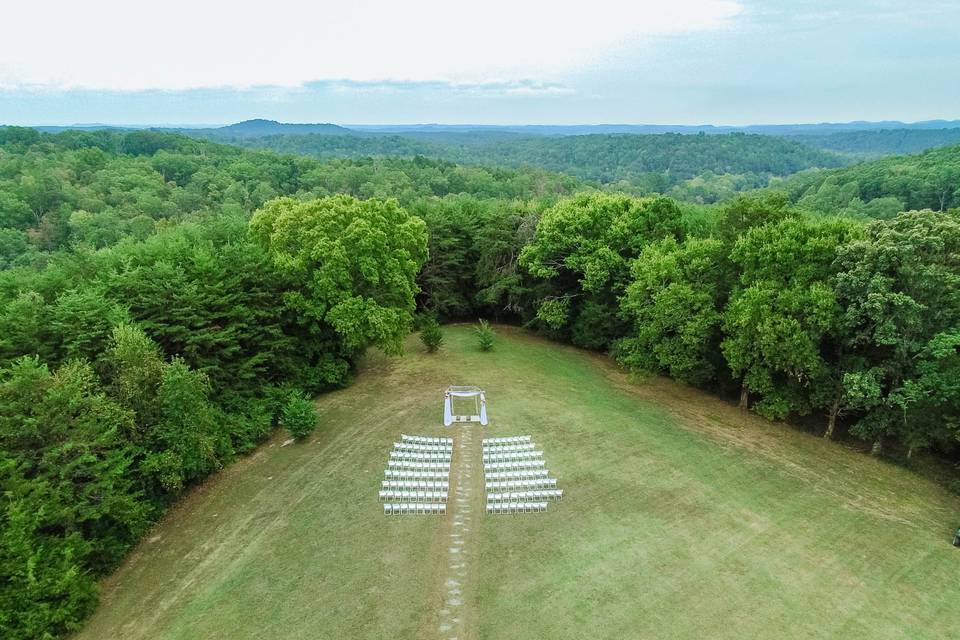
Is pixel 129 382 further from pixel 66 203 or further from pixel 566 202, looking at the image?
pixel 66 203

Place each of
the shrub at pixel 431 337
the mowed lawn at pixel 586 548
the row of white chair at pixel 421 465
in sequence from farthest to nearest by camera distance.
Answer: the shrub at pixel 431 337 < the row of white chair at pixel 421 465 < the mowed lawn at pixel 586 548

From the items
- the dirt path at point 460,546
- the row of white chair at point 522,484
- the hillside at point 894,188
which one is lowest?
the dirt path at point 460,546

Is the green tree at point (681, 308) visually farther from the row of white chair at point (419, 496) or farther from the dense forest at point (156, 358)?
the row of white chair at point (419, 496)

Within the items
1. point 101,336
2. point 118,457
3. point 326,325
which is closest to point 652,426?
point 326,325

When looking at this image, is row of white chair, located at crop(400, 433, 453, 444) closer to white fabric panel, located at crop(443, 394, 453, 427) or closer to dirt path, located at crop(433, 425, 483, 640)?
dirt path, located at crop(433, 425, 483, 640)

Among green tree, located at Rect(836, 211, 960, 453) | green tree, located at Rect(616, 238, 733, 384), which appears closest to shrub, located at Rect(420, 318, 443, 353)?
green tree, located at Rect(616, 238, 733, 384)

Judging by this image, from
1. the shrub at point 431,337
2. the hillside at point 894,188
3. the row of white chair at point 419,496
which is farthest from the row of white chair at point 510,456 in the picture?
the hillside at point 894,188

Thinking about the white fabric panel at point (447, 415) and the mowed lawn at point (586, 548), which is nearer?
the mowed lawn at point (586, 548)
